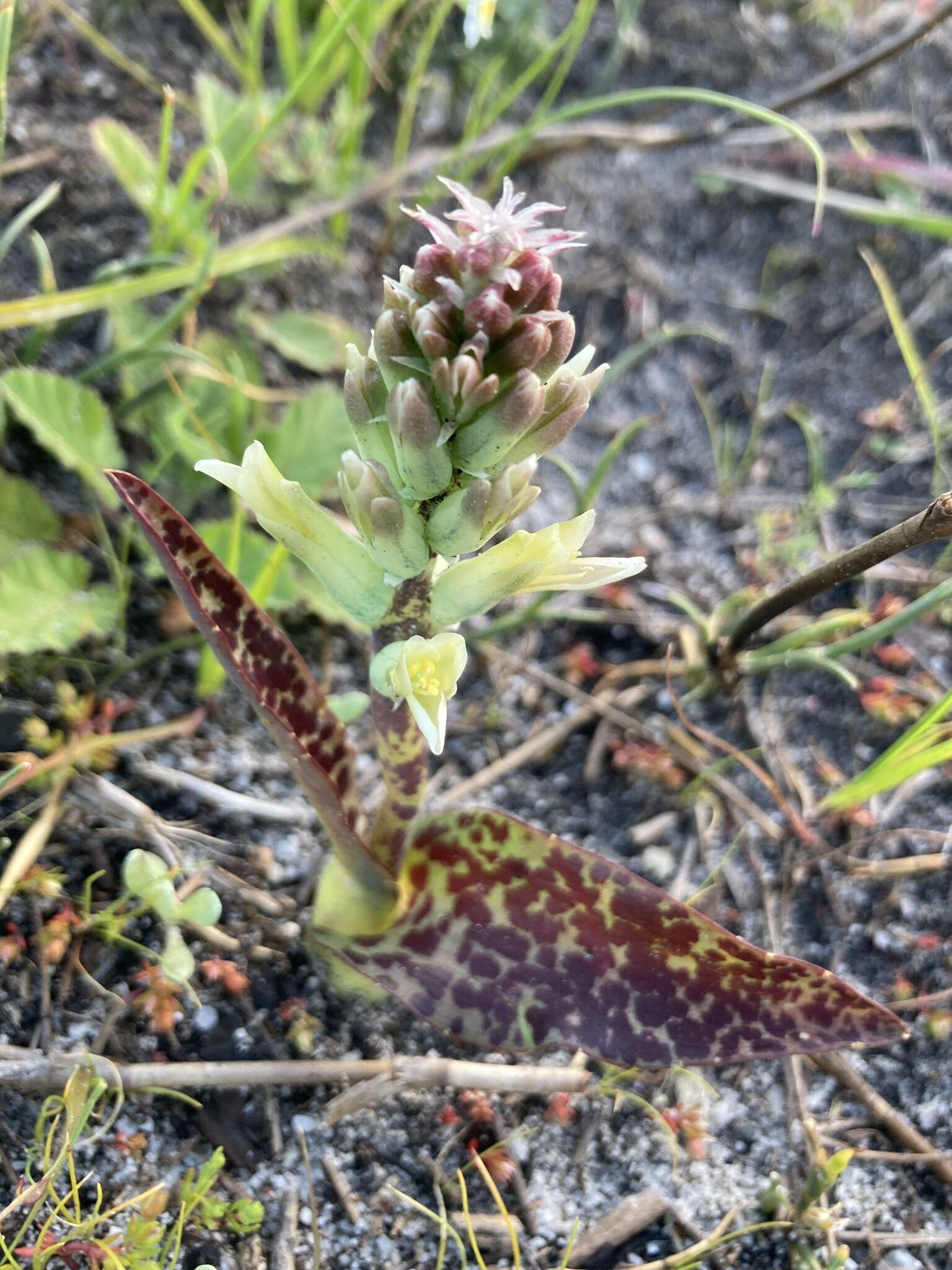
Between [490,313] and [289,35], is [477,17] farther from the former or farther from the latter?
[289,35]

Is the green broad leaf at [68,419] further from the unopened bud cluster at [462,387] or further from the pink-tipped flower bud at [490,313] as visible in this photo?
the pink-tipped flower bud at [490,313]

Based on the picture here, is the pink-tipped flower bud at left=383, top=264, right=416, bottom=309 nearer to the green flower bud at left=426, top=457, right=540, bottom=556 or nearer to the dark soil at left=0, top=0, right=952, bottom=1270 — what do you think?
the green flower bud at left=426, top=457, right=540, bottom=556

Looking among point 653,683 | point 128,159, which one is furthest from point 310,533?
point 128,159

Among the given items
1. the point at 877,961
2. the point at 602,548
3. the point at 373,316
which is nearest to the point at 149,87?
the point at 373,316

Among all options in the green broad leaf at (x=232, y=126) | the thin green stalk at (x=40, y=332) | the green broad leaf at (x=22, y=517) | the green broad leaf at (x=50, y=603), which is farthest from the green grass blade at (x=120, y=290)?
the green broad leaf at (x=50, y=603)

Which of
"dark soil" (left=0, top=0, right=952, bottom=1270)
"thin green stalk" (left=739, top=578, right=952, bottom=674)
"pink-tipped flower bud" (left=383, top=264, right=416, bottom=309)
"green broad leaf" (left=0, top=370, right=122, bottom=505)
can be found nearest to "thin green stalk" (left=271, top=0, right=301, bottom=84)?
"dark soil" (left=0, top=0, right=952, bottom=1270)
